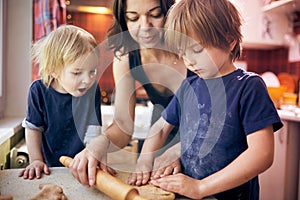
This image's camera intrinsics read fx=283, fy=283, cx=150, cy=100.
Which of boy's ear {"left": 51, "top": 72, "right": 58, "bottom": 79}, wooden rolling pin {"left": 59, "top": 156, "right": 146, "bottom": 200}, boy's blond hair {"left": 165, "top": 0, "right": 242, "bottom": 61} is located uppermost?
boy's blond hair {"left": 165, "top": 0, "right": 242, "bottom": 61}

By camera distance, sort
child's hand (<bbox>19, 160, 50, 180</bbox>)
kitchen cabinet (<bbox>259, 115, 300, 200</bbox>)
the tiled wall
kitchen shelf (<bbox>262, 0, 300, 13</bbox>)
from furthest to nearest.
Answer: the tiled wall, kitchen cabinet (<bbox>259, 115, 300, 200</bbox>), kitchen shelf (<bbox>262, 0, 300, 13</bbox>), child's hand (<bbox>19, 160, 50, 180</bbox>)

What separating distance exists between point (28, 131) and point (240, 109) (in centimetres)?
36

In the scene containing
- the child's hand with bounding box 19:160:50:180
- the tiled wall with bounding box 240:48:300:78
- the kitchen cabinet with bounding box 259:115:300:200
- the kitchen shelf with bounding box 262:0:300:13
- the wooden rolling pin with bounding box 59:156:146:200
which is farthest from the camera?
the tiled wall with bounding box 240:48:300:78

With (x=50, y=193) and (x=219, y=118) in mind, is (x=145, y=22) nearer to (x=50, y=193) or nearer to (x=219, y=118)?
(x=219, y=118)

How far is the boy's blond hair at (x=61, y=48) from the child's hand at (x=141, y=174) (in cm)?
21

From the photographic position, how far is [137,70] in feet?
1.72

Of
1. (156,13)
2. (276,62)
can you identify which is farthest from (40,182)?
(276,62)

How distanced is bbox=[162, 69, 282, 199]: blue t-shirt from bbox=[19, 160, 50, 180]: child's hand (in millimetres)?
234

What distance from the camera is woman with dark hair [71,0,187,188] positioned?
485mm

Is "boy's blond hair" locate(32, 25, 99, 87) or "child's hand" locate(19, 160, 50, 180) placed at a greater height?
"boy's blond hair" locate(32, 25, 99, 87)

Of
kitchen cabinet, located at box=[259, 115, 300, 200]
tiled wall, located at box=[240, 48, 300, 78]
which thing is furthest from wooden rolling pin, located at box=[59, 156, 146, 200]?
tiled wall, located at box=[240, 48, 300, 78]

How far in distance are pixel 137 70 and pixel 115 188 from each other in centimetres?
22

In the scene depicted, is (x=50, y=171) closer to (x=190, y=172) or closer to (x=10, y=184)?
(x=10, y=184)

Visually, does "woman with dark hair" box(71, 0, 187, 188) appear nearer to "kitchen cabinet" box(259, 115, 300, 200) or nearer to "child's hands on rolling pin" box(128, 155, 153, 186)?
"child's hands on rolling pin" box(128, 155, 153, 186)
